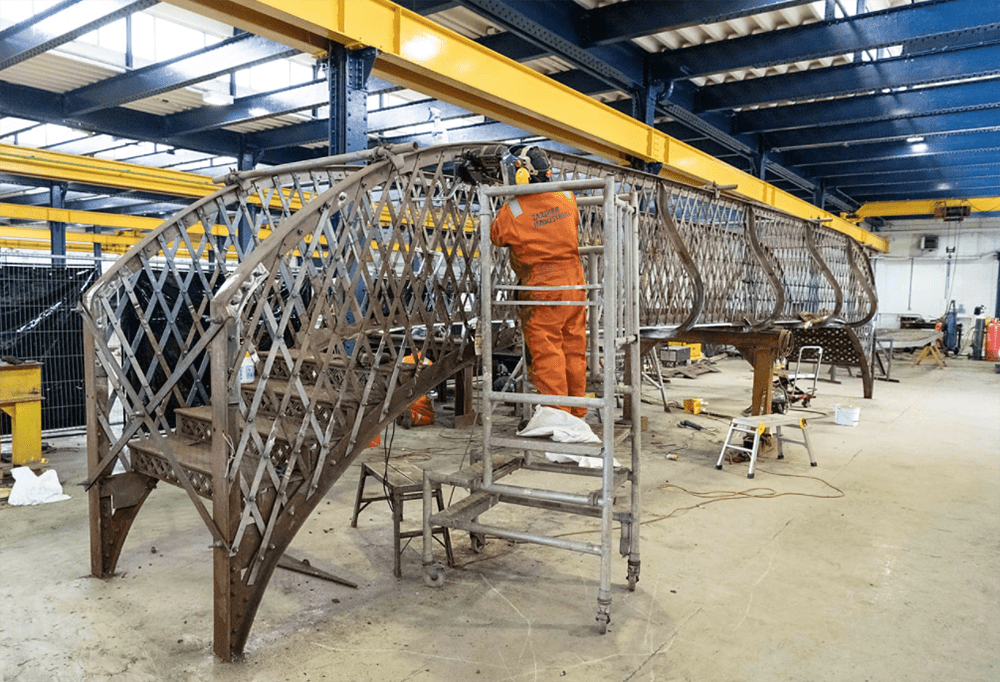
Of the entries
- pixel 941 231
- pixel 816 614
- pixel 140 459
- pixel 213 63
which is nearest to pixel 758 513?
pixel 816 614

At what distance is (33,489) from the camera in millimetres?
5016

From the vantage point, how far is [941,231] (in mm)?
21719

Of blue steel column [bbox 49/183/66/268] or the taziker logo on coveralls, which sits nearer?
the taziker logo on coveralls

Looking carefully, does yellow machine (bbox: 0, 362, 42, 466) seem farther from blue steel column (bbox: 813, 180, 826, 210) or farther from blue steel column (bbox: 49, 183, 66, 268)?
blue steel column (bbox: 813, 180, 826, 210)

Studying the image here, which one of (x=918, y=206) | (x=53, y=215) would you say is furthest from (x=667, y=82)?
(x=918, y=206)

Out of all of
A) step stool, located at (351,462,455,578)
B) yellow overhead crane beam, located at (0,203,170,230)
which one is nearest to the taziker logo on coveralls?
step stool, located at (351,462,455,578)

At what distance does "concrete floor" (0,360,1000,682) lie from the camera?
9.62 ft

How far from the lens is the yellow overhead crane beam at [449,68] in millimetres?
4648

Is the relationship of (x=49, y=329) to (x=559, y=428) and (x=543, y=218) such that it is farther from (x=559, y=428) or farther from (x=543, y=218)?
(x=559, y=428)

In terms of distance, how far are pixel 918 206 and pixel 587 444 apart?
19.6 meters

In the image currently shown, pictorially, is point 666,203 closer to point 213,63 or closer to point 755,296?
point 755,296

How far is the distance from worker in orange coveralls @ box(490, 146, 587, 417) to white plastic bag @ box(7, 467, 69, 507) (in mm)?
3969

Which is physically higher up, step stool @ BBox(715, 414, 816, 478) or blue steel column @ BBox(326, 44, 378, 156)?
blue steel column @ BBox(326, 44, 378, 156)

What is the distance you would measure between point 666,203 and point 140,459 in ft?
14.8
